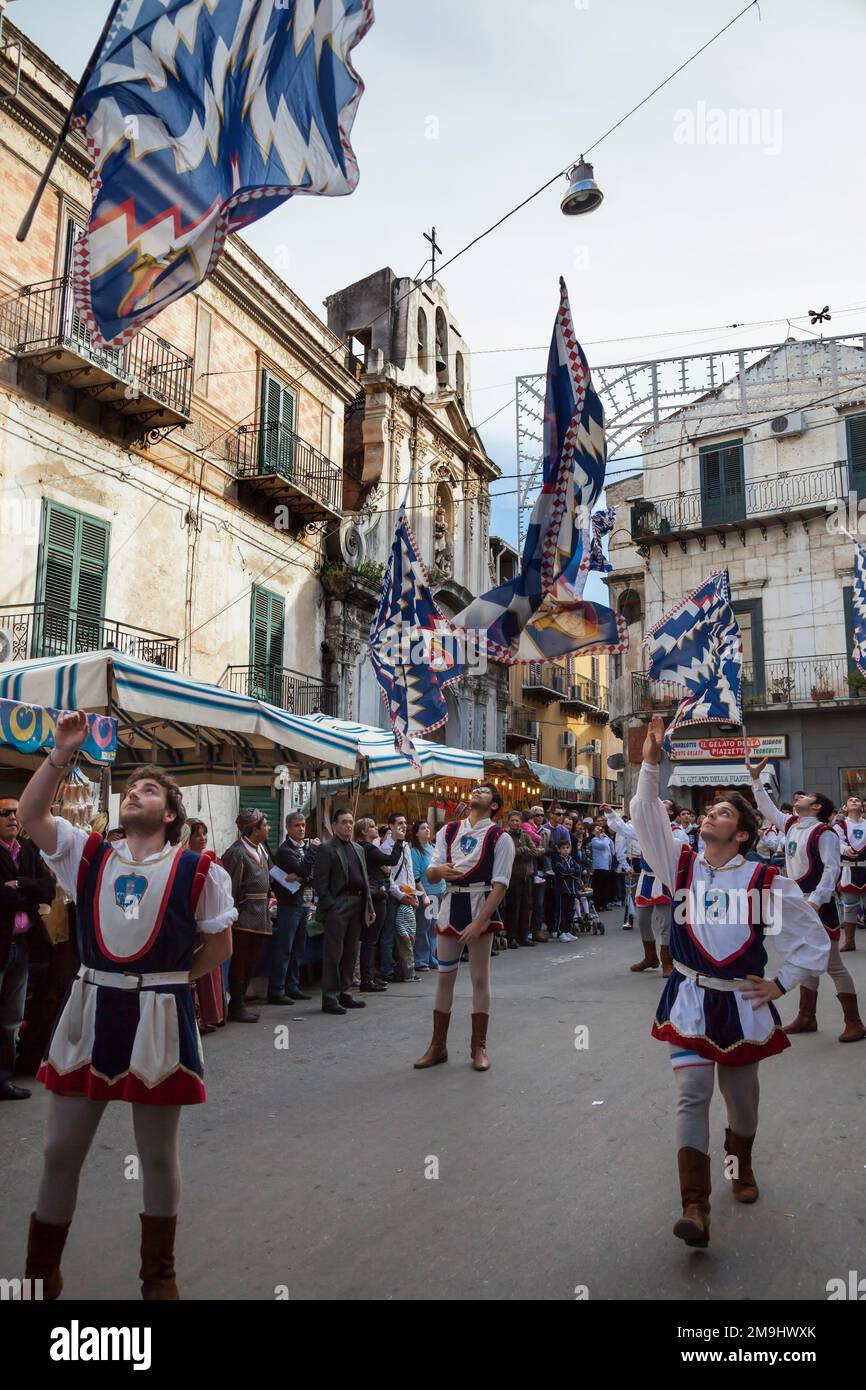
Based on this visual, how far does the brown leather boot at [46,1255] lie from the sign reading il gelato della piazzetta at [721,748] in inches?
998

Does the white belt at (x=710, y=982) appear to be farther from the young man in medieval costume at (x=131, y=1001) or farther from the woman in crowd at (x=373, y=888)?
the woman in crowd at (x=373, y=888)

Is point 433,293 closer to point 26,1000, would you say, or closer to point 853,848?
point 853,848

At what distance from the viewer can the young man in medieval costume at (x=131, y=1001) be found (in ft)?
11.7

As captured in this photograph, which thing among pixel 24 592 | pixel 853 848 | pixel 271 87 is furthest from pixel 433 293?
pixel 271 87

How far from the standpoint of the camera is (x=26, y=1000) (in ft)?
24.4

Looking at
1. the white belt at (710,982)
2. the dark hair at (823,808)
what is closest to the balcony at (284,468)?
the dark hair at (823,808)

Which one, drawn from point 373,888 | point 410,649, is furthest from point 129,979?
point 410,649

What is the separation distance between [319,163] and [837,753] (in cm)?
2471

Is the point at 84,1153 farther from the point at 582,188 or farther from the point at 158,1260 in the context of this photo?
the point at 582,188

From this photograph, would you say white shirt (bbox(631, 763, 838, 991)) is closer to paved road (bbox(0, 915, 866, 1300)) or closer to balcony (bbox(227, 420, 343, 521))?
paved road (bbox(0, 915, 866, 1300))

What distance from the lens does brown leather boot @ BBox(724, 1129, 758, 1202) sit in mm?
4648

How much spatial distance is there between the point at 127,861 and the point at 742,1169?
3140 mm

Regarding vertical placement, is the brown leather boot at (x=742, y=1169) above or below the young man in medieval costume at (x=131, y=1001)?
below
